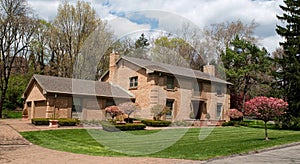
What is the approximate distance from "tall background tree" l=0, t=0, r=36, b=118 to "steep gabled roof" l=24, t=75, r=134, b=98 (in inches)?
303

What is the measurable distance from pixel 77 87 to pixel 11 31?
490 inches

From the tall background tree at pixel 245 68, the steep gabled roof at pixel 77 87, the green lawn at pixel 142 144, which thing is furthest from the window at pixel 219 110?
the green lawn at pixel 142 144

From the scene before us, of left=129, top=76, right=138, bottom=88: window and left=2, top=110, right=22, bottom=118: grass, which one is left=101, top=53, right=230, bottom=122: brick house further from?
left=2, top=110, right=22, bottom=118: grass

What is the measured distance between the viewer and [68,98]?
86.9 feet

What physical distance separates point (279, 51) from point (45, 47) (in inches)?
1427

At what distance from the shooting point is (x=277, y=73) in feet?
95.4

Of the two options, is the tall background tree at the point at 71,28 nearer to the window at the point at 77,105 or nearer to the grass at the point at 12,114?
the grass at the point at 12,114

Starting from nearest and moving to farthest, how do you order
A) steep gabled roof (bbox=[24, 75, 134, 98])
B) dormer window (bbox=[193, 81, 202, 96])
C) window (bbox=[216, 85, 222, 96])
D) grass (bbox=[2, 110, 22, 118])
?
1. steep gabled roof (bbox=[24, 75, 134, 98])
2. dormer window (bbox=[193, 81, 202, 96])
3. grass (bbox=[2, 110, 22, 118])
4. window (bbox=[216, 85, 222, 96])

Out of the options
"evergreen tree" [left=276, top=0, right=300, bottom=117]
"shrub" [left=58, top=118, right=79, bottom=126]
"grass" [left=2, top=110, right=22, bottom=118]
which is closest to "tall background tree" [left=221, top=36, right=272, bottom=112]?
"evergreen tree" [left=276, top=0, right=300, bottom=117]

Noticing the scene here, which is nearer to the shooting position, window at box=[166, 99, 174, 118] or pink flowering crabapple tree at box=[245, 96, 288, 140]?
pink flowering crabapple tree at box=[245, 96, 288, 140]

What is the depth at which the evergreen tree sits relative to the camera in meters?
27.4

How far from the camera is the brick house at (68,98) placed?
25656 millimetres

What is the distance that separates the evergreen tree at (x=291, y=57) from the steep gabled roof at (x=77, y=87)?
14.5 meters

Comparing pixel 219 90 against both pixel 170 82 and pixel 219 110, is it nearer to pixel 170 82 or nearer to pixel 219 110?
pixel 219 110
